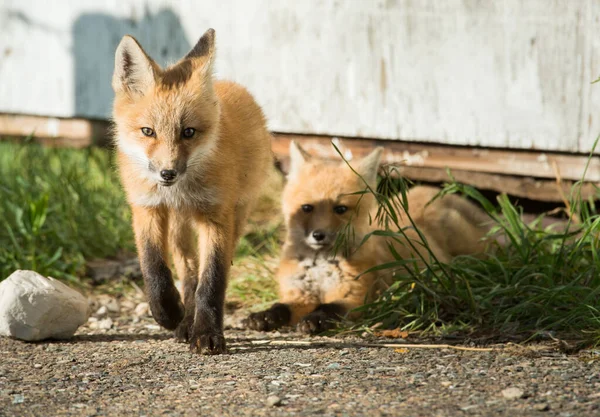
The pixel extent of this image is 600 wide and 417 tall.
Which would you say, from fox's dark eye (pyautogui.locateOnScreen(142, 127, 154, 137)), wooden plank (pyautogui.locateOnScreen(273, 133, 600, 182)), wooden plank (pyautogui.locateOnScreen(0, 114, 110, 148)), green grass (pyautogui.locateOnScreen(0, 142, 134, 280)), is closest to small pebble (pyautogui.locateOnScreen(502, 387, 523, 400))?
fox's dark eye (pyautogui.locateOnScreen(142, 127, 154, 137))

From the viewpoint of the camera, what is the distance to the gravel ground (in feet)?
8.70

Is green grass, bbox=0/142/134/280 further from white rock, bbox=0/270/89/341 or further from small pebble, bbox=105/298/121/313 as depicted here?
white rock, bbox=0/270/89/341

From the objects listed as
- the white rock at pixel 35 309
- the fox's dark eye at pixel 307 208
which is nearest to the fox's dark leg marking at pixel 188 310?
the white rock at pixel 35 309

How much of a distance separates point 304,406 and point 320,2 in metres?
3.69

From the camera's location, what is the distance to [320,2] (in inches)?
222

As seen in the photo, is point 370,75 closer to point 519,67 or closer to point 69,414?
point 519,67

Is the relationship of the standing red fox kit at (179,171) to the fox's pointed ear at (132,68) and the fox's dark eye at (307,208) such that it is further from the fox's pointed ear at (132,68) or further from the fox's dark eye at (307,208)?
the fox's dark eye at (307,208)

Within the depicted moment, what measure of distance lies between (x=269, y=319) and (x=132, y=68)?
1.46m

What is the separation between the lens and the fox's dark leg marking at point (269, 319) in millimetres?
4043

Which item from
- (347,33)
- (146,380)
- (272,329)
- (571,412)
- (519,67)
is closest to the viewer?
(571,412)

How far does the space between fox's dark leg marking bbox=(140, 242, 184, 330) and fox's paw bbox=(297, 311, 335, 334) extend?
2.16 ft

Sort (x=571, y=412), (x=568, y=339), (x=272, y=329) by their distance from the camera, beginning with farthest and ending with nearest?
1. (x=272, y=329)
2. (x=568, y=339)
3. (x=571, y=412)

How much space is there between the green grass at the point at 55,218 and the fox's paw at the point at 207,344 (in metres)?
1.69

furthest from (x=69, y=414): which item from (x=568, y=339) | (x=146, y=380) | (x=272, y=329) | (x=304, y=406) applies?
(x=568, y=339)
